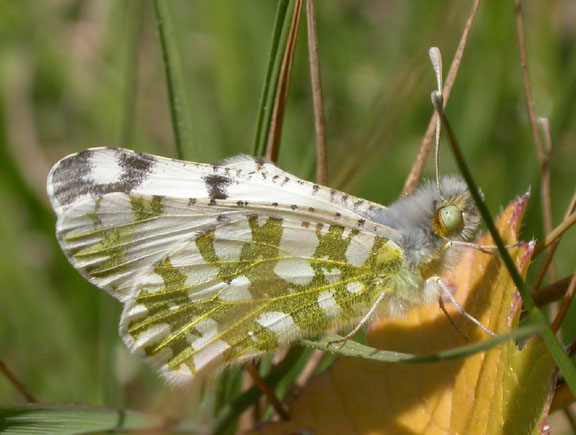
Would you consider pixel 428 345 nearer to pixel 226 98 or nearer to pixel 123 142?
pixel 123 142

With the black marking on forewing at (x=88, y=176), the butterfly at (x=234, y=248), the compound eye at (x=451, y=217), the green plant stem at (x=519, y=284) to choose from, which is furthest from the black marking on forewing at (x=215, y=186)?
the green plant stem at (x=519, y=284)

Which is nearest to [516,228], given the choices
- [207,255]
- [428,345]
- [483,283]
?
[483,283]

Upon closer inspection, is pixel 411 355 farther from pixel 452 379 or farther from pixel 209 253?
pixel 209 253

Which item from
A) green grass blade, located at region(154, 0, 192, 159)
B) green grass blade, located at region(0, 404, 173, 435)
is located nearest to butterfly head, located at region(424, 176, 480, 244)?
green grass blade, located at region(154, 0, 192, 159)

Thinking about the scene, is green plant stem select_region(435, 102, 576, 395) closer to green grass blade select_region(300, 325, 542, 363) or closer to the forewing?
green grass blade select_region(300, 325, 542, 363)

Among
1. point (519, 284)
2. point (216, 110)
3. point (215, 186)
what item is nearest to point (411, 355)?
point (519, 284)

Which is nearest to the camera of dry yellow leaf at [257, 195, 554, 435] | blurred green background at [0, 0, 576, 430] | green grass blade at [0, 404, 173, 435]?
dry yellow leaf at [257, 195, 554, 435]
